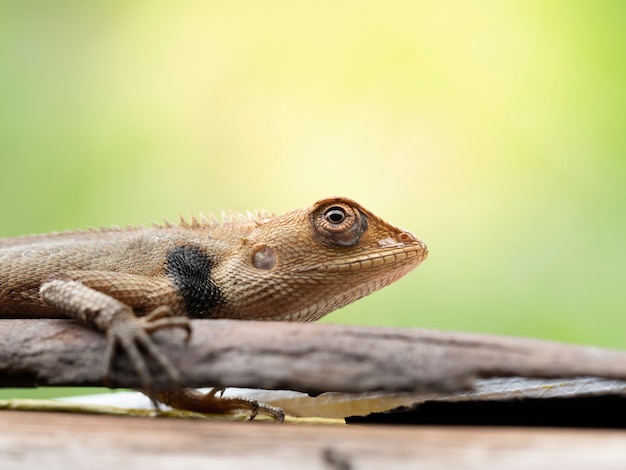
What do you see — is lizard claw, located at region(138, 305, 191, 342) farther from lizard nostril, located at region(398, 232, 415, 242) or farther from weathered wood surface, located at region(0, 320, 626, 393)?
lizard nostril, located at region(398, 232, 415, 242)

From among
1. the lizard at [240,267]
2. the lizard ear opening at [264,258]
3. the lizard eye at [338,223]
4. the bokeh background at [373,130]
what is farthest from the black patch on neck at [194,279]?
the bokeh background at [373,130]

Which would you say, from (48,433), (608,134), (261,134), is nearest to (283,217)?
(48,433)

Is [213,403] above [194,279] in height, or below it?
below

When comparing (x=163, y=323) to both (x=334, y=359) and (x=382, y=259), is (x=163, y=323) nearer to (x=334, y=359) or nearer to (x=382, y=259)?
(x=334, y=359)

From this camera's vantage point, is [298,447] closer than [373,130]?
Yes

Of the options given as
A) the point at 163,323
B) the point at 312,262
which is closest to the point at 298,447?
the point at 163,323

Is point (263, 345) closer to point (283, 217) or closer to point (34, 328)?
point (34, 328)

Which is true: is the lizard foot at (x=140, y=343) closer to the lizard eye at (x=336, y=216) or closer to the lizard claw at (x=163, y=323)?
the lizard claw at (x=163, y=323)

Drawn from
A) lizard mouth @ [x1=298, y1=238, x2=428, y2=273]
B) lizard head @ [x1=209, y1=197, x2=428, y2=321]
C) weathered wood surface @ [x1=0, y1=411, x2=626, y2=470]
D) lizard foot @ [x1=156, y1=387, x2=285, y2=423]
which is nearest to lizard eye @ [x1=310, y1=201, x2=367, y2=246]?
lizard head @ [x1=209, y1=197, x2=428, y2=321]
